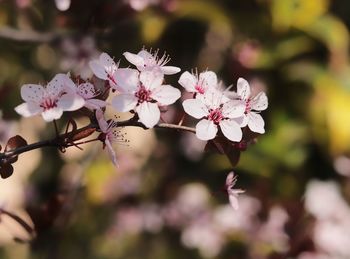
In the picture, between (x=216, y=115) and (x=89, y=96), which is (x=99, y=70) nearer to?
(x=89, y=96)

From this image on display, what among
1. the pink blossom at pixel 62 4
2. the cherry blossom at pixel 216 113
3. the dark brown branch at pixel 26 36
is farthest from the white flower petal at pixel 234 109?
the dark brown branch at pixel 26 36

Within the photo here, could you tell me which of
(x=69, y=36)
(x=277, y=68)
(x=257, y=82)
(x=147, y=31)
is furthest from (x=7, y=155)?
(x=277, y=68)

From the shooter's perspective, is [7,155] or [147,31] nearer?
[7,155]

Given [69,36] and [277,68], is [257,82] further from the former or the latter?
[69,36]

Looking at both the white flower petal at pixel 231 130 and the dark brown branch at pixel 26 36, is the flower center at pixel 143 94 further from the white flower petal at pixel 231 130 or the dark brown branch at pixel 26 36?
the dark brown branch at pixel 26 36

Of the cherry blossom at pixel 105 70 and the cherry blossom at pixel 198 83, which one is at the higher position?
the cherry blossom at pixel 105 70

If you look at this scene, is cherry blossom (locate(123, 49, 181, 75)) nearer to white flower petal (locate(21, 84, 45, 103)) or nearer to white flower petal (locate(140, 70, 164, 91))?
white flower petal (locate(140, 70, 164, 91))
